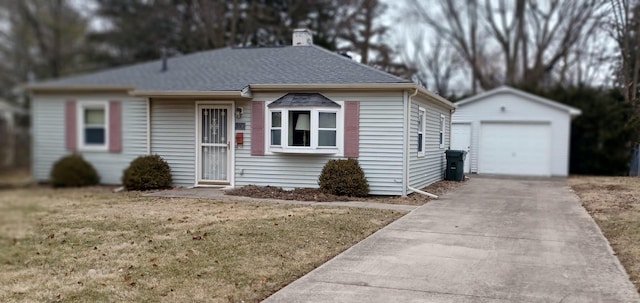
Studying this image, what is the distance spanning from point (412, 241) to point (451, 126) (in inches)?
153

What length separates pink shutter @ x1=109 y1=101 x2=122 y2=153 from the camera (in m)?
2.21

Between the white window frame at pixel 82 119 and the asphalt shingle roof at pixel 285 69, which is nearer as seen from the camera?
the white window frame at pixel 82 119

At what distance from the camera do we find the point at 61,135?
2.05m

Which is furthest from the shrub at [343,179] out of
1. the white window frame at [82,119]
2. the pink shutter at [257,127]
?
the white window frame at [82,119]

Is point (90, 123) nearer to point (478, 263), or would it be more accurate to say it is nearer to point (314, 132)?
point (478, 263)

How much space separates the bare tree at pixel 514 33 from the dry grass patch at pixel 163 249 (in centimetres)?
496

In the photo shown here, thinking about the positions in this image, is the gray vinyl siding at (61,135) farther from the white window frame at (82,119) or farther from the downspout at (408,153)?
the downspout at (408,153)

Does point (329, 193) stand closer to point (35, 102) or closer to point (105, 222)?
point (105, 222)

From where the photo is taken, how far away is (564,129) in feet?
38.2

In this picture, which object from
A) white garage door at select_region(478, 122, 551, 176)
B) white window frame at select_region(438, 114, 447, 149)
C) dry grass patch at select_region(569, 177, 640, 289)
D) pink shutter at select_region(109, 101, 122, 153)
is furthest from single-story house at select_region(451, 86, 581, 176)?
pink shutter at select_region(109, 101, 122, 153)

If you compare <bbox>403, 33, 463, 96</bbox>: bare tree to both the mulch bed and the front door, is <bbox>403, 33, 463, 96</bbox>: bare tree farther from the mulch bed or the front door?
the front door

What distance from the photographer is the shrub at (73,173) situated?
192 cm

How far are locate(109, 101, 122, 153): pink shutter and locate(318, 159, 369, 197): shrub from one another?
849cm

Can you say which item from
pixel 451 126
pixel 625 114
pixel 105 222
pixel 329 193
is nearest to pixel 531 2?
pixel 451 126
